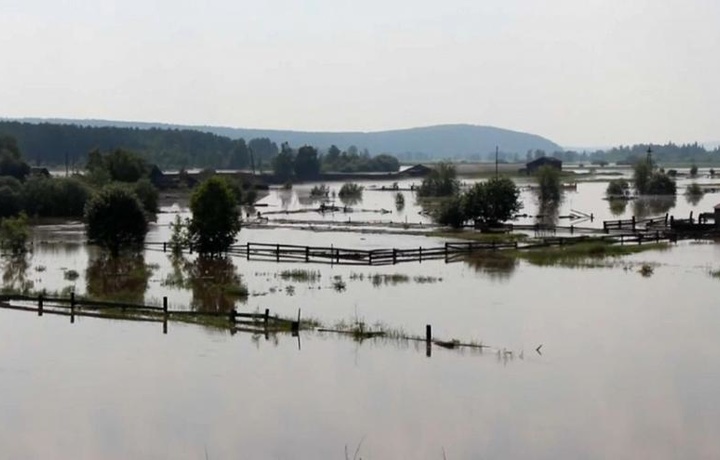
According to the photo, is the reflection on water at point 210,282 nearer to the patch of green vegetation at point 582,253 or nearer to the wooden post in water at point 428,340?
the wooden post in water at point 428,340

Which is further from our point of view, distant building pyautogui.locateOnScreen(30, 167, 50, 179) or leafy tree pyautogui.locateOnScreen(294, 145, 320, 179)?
leafy tree pyautogui.locateOnScreen(294, 145, 320, 179)

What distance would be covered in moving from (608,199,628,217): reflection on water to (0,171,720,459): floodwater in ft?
160

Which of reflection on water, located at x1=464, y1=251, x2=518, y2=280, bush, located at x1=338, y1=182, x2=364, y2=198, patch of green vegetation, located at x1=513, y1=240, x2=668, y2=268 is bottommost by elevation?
bush, located at x1=338, y1=182, x2=364, y2=198

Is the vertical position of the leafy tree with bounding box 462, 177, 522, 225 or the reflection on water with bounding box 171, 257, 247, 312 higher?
the leafy tree with bounding box 462, 177, 522, 225

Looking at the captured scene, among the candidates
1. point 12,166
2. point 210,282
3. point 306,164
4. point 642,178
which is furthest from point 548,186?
point 306,164

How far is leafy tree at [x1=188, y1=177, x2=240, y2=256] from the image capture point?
51.9 meters

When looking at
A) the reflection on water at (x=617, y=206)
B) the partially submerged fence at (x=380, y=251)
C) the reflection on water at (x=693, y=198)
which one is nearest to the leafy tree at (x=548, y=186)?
the reflection on water at (x=617, y=206)

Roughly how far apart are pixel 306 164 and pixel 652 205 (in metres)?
94.7

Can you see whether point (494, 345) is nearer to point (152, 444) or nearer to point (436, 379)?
point (436, 379)

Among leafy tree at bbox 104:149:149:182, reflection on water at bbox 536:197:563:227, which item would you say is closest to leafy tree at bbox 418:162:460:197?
reflection on water at bbox 536:197:563:227

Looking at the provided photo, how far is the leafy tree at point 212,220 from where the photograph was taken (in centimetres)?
5194

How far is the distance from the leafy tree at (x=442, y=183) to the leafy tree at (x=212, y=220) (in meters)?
67.5

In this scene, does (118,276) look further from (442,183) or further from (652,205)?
(442,183)

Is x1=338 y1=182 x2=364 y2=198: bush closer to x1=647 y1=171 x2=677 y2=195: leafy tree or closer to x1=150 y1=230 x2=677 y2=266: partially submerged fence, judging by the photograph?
x1=647 y1=171 x2=677 y2=195: leafy tree
